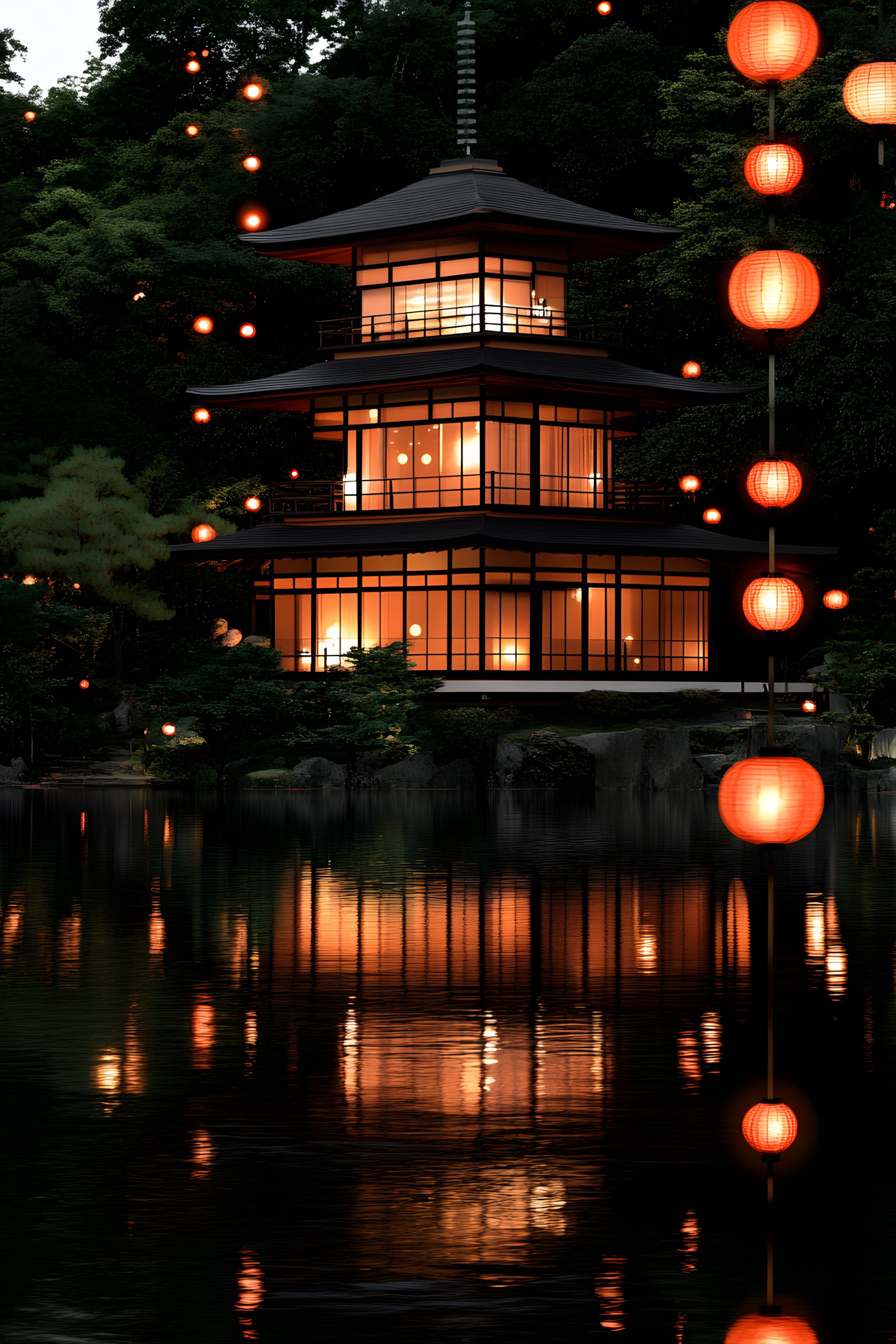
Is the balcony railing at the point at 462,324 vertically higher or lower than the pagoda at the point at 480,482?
higher

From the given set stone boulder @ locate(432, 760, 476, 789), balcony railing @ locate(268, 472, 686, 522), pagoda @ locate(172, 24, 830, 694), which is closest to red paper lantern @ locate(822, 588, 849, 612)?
pagoda @ locate(172, 24, 830, 694)

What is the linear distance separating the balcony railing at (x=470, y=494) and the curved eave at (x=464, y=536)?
464 millimetres

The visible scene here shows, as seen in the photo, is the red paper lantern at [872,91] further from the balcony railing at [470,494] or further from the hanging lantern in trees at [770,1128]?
the balcony railing at [470,494]

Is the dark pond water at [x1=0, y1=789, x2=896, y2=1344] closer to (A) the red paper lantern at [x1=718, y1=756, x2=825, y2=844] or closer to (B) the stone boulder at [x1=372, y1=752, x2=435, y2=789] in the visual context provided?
(A) the red paper lantern at [x1=718, y1=756, x2=825, y2=844]

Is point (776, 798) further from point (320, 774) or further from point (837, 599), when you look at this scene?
point (837, 599)

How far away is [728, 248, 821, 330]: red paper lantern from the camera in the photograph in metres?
11.4

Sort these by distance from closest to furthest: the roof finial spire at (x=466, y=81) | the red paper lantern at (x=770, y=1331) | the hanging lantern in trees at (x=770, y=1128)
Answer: the red paper lantern at (x=770, y=1331)
the hanging lantern in trees at (x=770, y=1128)
the roof finial spire at (x=466, y=81)

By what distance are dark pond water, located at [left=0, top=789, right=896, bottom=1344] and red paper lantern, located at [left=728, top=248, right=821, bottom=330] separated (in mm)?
4498

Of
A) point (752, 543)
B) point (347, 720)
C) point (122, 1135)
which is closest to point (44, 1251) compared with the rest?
point (122, 1135)

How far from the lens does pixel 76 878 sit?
20078 millimetres

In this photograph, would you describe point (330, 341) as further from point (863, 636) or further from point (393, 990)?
point (393, 990)

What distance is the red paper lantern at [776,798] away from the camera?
1021cm

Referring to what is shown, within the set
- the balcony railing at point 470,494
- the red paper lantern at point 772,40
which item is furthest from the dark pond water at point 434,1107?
the balcony railing at point 470,494

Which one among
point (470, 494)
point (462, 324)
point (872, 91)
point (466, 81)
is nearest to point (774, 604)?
point (872, 91)
